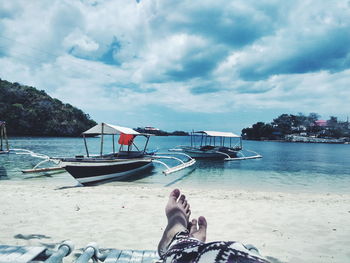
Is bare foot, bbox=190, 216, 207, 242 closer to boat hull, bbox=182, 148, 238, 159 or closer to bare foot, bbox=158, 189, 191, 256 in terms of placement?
bare foot, bbox=158, 189, 191, 256

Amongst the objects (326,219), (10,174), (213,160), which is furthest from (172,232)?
(213,160)

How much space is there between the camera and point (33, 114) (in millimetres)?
77812

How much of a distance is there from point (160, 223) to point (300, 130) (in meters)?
128

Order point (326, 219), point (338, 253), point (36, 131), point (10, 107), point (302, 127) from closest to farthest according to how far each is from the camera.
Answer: point (338, 253)
point (326, 219)
point (10, 107)
point (36, 131)
point (302, 127)

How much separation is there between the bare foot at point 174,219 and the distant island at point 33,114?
85.6 metres

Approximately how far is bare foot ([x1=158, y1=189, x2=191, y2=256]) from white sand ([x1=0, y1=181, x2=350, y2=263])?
3.05ft

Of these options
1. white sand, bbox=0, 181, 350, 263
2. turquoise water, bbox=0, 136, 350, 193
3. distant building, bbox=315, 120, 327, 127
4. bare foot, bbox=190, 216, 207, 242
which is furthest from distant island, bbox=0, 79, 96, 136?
distant building, bbox=315, 120, 327, 127

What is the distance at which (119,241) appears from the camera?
10.5 feet

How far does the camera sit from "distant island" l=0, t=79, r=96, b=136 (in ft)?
245

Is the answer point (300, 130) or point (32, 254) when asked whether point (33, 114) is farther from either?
point (300, 130)

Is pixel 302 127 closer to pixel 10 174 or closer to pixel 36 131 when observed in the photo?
pixel 36 131

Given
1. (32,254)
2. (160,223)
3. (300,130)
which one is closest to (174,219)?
(32,254)

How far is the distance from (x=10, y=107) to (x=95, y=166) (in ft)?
263

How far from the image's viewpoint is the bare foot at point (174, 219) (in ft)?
5.56
